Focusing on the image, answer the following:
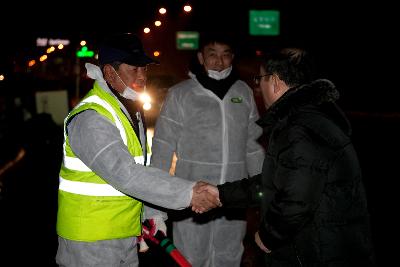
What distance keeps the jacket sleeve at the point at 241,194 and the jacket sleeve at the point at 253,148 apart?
1.24 meters

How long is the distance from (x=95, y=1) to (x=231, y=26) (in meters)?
16.3

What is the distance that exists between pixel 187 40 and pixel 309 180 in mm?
36055

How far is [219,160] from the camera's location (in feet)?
15.3

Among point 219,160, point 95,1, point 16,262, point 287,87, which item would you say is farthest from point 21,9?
point 287,87

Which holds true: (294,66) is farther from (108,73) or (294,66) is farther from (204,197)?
(108,73)

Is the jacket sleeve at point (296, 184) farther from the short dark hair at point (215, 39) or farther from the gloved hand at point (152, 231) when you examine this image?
the short dark hair at point (215, 39)

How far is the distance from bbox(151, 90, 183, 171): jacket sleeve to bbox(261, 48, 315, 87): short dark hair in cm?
181

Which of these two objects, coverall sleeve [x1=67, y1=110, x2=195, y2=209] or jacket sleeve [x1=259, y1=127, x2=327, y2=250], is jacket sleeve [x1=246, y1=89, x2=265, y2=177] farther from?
jacket sleeve [x1=259, y1=127, x2=327, y2=250]

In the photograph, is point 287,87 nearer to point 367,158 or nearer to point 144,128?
point 144,128

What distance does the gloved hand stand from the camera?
3803 mm

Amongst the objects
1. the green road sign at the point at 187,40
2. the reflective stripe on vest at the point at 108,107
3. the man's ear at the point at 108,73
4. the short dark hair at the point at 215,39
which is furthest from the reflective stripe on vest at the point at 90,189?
the green road sign at the point at 187,40

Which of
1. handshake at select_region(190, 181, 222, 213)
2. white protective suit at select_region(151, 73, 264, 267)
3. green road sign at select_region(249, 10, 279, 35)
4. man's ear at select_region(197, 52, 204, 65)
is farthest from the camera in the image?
green road sign at select_region(249, 10, 279, 35)

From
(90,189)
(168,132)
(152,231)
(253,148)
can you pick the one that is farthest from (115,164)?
(253,148)

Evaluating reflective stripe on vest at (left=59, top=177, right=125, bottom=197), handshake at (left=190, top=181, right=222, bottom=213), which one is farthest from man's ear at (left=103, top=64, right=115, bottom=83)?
handshake at (left=190, top=181, right=222, bottom=213)
